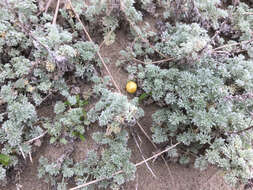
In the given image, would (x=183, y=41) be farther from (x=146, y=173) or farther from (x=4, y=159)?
(x=4, y=159)

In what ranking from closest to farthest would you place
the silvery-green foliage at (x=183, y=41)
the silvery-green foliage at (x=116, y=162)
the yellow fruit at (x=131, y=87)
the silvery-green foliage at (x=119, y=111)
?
1. the silvery-green foliage at (x=119, y=111)
2. the silvery-green foliage at (x=116, y=162)
3. the silvery-green foliage at (x=183, y=41)
4. the yellow fruit at (x=131, y=87)

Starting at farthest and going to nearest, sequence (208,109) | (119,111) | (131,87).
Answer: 1. (131,87)
2. (208,109)
3. (119,111)

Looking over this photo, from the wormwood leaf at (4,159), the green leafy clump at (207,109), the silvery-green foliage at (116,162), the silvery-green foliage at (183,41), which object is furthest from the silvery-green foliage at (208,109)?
the wormwood leaf at (4,159)

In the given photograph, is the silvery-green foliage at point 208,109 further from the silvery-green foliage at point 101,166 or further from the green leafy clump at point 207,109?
the silvery-green foliage at point 101,166

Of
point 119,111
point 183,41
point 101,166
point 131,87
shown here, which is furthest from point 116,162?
point 183,41

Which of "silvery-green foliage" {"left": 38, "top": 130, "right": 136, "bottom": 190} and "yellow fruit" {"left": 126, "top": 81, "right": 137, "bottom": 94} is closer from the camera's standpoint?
"silvery-green foliage" {"left": 38, "top": 130, "right": 136, "bottom": 190}

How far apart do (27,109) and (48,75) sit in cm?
47

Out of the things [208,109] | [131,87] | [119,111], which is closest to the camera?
[119,111]

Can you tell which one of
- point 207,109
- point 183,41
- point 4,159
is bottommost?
point 4,159

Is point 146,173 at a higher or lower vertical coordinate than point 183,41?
lower

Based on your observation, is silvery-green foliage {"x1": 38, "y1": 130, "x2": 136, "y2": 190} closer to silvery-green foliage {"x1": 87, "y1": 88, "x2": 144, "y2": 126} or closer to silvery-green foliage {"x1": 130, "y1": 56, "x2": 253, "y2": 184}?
silvery-green foliage {"x1": 87, "y1": 88, "x2": 144, "y2": 126}

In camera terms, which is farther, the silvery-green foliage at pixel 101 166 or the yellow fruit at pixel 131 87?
the yellow fruit at pixel 131 87

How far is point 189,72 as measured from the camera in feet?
8.59

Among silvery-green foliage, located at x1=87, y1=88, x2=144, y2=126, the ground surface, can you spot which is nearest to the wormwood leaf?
the ground surface
